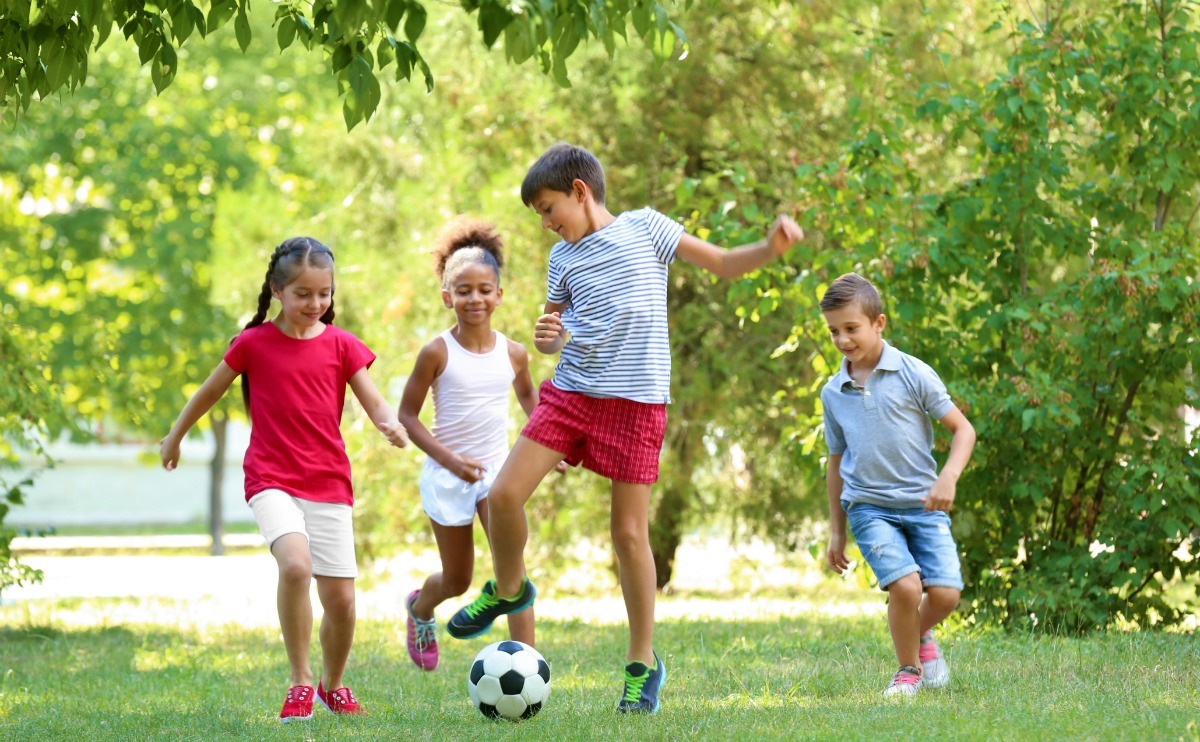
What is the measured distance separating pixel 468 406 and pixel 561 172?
1449 millimetres

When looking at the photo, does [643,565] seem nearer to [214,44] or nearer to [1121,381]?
[1121,381]

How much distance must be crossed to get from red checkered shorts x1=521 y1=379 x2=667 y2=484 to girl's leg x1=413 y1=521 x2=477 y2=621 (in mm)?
1098

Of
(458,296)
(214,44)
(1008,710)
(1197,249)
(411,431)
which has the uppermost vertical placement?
(214,44)

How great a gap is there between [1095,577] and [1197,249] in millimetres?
1814

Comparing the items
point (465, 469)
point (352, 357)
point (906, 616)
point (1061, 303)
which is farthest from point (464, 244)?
point (1061, 303)

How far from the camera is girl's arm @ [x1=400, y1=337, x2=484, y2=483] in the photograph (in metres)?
5.61

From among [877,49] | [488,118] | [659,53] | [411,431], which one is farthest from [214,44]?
[659,53]

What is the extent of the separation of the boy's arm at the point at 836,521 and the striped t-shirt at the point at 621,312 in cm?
97

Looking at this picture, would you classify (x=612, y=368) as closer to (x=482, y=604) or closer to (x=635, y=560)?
(x=635, y=560)

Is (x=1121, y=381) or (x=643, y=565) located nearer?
(x=643, y=565)

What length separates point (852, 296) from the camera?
17.3 feet

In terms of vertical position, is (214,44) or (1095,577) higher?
(214,44)

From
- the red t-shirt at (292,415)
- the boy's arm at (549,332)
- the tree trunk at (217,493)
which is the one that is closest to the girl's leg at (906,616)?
the boy's arm at (549,332)

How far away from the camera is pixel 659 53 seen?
402 centimetres
